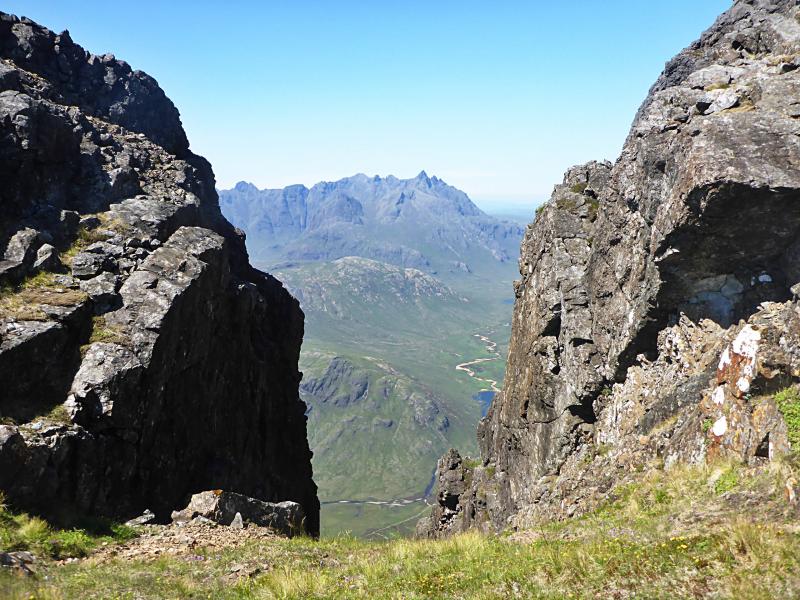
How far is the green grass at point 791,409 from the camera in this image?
18.0m

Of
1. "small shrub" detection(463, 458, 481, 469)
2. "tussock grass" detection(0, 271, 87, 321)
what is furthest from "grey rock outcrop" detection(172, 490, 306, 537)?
"small shrub" detection(463, 458, 481, 469)

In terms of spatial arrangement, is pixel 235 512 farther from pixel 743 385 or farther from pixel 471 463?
pixel 471 463

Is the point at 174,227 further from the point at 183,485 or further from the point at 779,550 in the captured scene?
the point at 779,550

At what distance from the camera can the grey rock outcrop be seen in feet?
90.1

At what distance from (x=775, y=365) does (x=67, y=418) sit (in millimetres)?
36816

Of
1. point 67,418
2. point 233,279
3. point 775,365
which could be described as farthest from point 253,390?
point 775,365

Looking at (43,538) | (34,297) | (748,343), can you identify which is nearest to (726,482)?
(748,343)

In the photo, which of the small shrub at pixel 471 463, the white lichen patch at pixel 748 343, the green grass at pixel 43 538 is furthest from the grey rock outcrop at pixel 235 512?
the small shrub at pixel 471 463

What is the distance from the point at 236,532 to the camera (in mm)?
25875

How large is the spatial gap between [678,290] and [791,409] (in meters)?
15.4

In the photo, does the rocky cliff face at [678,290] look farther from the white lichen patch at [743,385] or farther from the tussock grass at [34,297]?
the tussock grass at [34,297]

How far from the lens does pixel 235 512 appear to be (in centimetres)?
2812

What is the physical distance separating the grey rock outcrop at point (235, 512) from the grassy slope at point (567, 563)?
506 centimetres

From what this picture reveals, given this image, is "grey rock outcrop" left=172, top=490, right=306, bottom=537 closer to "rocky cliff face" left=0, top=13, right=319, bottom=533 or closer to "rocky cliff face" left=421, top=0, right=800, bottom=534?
"rocky cliff face" left=0, top=13, right=319, bottom=533
